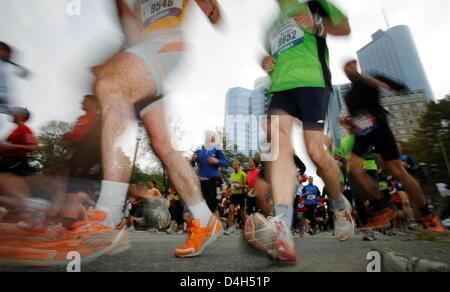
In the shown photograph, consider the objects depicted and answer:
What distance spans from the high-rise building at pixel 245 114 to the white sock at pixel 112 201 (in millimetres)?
870

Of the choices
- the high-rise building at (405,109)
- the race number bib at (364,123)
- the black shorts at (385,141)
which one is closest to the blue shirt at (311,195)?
the high-rise building at (405,109)

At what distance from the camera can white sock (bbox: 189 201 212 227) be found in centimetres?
124

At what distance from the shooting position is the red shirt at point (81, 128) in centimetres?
171

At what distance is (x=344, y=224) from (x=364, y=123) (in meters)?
1.05

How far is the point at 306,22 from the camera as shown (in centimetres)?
145

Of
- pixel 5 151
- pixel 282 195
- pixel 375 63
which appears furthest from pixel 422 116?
pixel 5 151

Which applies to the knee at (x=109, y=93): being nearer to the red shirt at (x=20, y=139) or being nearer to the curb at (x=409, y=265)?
the red shirt at (x=20, y=139)

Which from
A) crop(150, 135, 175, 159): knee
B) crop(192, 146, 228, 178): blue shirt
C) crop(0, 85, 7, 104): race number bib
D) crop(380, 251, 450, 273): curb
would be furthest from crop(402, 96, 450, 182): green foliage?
crop(0, 85, 7, 104): race number bib

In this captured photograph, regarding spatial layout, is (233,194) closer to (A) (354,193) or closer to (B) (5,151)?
(A) (354,193)

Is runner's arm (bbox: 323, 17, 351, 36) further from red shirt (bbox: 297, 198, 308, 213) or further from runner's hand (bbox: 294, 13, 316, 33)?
red shirt (bbox: 297, 198, 308, 213)

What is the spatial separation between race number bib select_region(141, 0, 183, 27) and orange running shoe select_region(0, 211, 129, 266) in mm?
1072

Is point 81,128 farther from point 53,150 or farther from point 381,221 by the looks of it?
point 381,221

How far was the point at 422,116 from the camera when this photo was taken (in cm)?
270

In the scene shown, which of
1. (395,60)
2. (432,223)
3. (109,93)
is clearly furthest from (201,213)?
(395,60)
